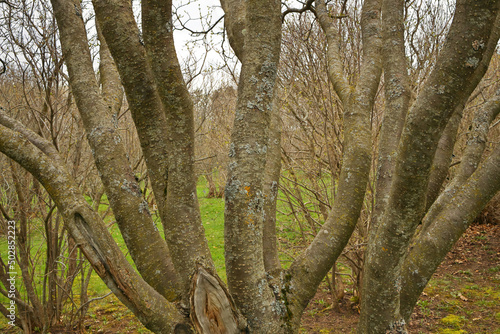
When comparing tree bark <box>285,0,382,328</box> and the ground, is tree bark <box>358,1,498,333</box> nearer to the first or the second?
tree bark <box>285,0,382,328</box>

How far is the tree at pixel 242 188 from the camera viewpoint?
133 cm

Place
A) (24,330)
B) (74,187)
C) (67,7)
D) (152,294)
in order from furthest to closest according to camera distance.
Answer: (24,330)
(67,7)
(74,187)
(152,294)

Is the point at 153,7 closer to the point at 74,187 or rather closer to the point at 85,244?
the point at 74,187

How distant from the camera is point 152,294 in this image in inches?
55.7

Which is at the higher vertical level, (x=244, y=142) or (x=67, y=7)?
(x=67, y=7)

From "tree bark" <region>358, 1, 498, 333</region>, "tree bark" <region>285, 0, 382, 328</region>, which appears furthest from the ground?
"tree bark" <region>358, 1, 498, 333</region>

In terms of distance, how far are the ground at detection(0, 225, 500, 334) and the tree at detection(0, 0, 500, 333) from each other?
115 inches

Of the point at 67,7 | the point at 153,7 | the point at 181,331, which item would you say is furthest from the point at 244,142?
the point at 67,7

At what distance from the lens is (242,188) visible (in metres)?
1.46

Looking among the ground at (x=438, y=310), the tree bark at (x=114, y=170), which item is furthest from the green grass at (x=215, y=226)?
the tree bark at (x=114, y=170)

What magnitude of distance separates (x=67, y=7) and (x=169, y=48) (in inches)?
34.7

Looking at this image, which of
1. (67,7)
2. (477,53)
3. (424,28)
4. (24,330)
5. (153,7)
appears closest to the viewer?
(477,53)

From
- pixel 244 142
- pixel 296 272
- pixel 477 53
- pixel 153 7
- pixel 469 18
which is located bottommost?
pixel 296 272

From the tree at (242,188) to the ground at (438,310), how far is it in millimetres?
2931
